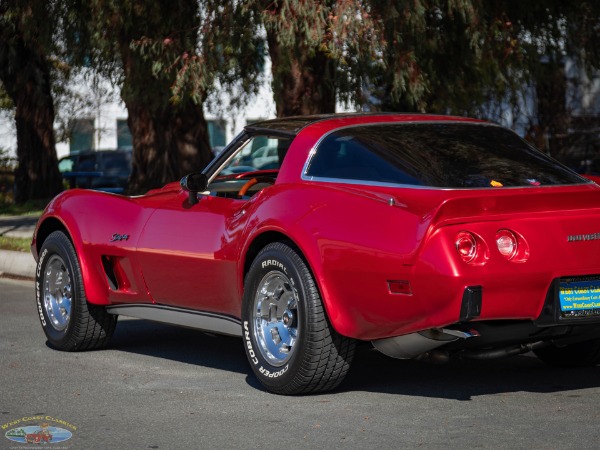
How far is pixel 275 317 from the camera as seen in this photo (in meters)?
6.70

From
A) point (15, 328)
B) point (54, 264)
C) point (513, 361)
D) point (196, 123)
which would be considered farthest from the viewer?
point (196, 123)

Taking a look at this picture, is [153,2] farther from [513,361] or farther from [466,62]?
[513,361]

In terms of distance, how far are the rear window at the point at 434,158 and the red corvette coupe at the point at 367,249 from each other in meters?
0.01

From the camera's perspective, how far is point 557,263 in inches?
232

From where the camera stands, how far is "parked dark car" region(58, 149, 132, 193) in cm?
3508

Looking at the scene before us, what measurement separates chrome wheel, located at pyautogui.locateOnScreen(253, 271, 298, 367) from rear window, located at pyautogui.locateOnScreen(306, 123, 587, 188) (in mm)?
622

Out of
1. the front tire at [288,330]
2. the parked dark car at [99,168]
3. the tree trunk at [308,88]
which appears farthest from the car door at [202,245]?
the parked dark car at [99,168]

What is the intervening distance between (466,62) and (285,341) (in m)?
10.5

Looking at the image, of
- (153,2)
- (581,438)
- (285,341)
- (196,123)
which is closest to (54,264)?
(285,341)

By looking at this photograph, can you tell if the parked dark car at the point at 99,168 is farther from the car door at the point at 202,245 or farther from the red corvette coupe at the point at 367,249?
the red corvette coupe at the point at 367,249

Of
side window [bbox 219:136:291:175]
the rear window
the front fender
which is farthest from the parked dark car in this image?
the rear window

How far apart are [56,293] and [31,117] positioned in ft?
61.6

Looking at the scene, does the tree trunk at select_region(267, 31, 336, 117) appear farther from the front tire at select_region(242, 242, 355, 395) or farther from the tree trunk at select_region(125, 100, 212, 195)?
the front tire at select_region(242, 242, 355, 395)

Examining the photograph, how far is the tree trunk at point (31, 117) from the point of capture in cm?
2603
